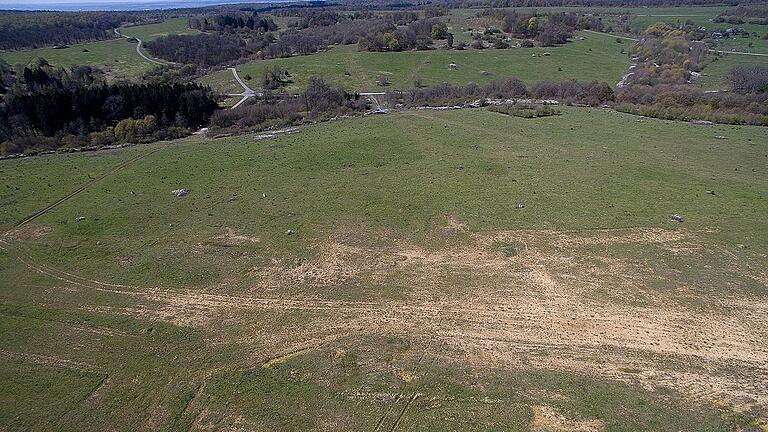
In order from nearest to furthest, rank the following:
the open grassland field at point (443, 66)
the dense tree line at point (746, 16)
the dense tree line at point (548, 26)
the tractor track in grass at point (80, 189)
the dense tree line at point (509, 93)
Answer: the tractor track in grass at point (80, 189) < the dense tree line at point (509, 93) < the open grassland field at point (443, 66) < the dense tree line at point (548, 26) < the dense tree line at point (746, 16)

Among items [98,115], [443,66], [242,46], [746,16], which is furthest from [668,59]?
[242,46]

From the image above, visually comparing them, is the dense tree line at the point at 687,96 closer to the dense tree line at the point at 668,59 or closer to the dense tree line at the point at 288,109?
the dense tree line at the point at 668,59

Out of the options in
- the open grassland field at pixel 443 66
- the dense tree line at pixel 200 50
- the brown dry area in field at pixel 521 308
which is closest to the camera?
the brown dry area in field at pixel 521 308

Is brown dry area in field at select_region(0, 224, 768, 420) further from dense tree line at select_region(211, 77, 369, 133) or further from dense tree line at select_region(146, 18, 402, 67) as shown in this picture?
dense tree line at select_region(146, 18, 402, 67)

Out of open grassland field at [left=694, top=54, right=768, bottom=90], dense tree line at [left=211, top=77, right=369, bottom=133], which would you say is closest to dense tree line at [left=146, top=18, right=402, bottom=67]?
dense tree line at [left=211, top=77, right=369, bottom=133]

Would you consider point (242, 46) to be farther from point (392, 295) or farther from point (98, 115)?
point (392, 295)

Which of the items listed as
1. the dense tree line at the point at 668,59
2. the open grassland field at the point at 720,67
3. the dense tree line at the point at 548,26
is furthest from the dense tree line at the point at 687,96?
the dense tree line at the point at 548,26
